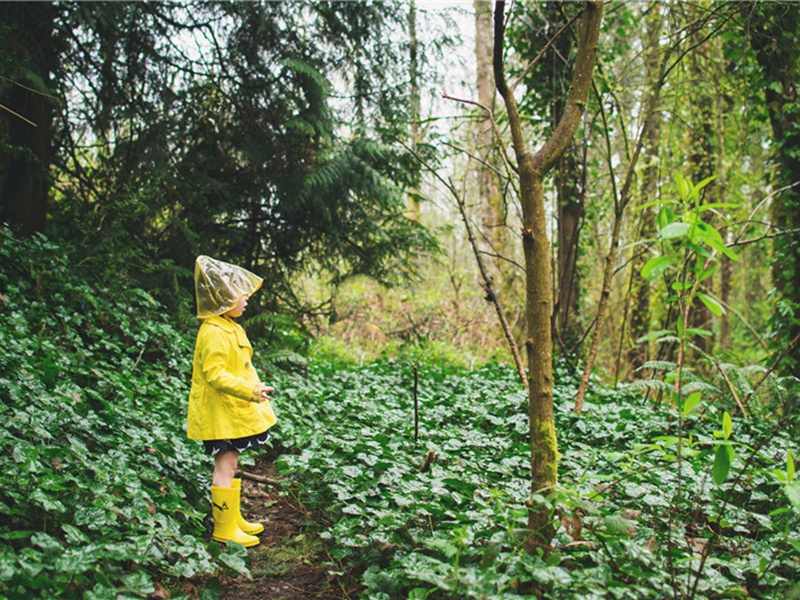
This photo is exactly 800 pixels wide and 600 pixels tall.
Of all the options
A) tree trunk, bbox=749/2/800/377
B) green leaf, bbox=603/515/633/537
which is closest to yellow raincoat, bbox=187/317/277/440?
green leaf, bbox=603/515/633/537

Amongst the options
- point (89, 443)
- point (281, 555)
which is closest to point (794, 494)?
point (281, 555)

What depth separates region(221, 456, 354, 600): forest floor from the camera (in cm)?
298

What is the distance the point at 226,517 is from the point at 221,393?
76 cm

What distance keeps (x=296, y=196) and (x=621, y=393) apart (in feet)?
15.4

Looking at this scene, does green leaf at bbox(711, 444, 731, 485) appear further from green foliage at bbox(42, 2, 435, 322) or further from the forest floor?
green foliage at bbox(42, 2, 435, 322)

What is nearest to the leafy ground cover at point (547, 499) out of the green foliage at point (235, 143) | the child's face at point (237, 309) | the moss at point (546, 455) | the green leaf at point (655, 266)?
the moss at point (546, 455)

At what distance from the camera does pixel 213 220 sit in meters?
7.57

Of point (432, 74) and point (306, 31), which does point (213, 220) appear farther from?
point (432, 74)

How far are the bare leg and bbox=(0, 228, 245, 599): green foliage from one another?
22 cm

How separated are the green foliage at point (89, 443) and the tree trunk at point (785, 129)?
6.46 metres

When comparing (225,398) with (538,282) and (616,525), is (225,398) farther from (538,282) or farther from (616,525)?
(616,525)

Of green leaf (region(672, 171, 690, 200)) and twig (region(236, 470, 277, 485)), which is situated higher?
green leaf (region(672, 171, 690, 200))

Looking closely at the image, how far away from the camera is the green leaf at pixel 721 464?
2.08m

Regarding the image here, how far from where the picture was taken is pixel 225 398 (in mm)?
3641
